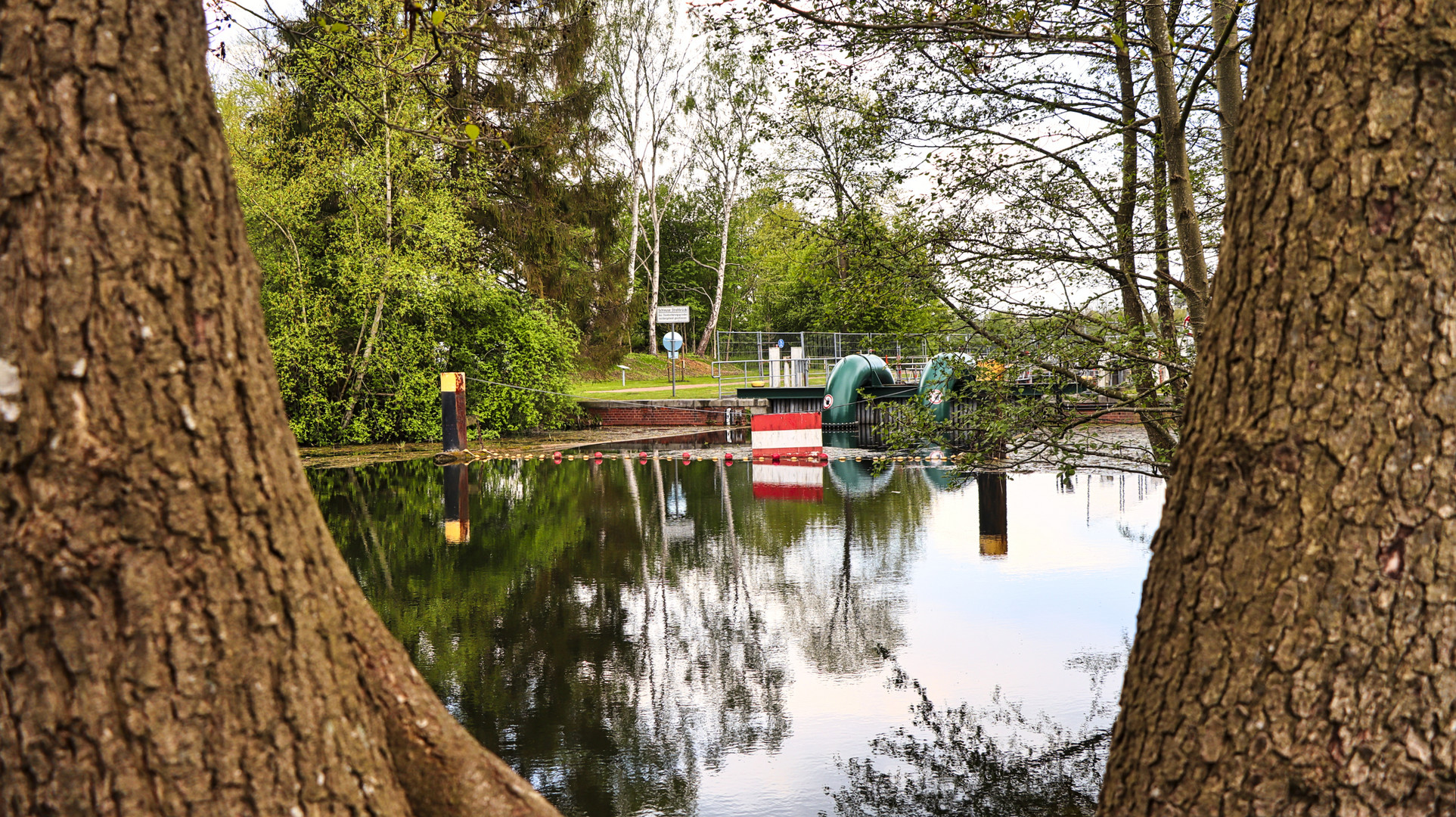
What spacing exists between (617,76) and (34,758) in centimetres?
3920

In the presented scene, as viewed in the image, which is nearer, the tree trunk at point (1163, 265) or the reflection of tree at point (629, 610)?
the reflection of tree at point (629, 610)

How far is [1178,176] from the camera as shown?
5797mm

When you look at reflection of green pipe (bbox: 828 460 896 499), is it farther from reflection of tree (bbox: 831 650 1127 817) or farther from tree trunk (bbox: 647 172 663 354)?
tree trunk (bbox: 647 172 663 354)

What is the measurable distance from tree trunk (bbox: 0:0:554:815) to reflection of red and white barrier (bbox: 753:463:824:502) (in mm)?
11350

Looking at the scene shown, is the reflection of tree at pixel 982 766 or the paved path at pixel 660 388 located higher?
the paved path at pixel 660 388

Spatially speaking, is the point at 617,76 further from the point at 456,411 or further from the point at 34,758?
the point at 34,758

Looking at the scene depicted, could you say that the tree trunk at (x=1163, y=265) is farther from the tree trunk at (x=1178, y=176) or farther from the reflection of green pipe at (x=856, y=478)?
the reflection of green pipe at (x=856, y=478)

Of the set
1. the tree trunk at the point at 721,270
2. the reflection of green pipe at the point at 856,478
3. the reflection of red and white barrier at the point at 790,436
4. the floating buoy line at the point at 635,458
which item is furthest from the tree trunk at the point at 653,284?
the reflection of green pipe at the point at 856,478

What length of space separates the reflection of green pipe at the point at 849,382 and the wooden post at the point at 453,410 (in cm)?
762

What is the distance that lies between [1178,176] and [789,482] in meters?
9.31

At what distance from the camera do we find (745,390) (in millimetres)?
24828

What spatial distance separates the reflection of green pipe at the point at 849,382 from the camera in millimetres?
21969

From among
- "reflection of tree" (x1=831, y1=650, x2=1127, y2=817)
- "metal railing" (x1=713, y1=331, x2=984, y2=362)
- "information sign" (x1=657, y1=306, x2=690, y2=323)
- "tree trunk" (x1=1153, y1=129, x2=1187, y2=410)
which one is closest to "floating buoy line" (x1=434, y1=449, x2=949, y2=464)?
"information sign" (x1=657, y1=306, x2=690, y2=323)

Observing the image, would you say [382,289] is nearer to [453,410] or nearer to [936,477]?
[453,410]
